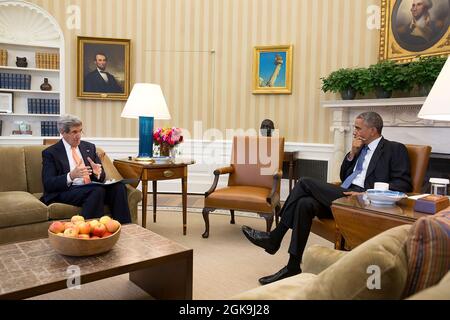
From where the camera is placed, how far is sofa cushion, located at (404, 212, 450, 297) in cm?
96

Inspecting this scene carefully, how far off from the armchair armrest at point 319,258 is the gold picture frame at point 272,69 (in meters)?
4.03

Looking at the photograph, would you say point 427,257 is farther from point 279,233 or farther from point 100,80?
point 100,80

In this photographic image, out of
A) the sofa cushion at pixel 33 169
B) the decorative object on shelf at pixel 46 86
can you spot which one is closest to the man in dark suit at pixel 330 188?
the sofa cushion at pixel 33 169

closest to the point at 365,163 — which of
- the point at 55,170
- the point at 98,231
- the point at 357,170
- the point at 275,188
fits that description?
the point at 357,170

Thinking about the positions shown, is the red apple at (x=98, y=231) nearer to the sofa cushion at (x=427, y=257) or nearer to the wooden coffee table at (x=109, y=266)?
the wooden coffee table at (x=109, y=266)

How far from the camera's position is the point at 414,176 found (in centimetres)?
293

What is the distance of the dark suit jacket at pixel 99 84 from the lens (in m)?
5.73

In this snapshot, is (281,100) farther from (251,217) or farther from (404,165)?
(404,165)

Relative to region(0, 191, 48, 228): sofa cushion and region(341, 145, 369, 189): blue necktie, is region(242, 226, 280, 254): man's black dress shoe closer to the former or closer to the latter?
region(341, 145, 369, 189): blue necktie

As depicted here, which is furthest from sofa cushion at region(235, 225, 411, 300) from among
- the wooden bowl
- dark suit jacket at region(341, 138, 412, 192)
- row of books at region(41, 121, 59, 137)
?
row of books at region(41, 121, 59, 137)

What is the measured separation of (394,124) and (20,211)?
419cm

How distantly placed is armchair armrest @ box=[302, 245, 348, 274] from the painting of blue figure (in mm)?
4088

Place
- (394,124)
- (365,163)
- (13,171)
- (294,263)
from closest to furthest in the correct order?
(294,263), (365,163), (13,171), (394,124)
